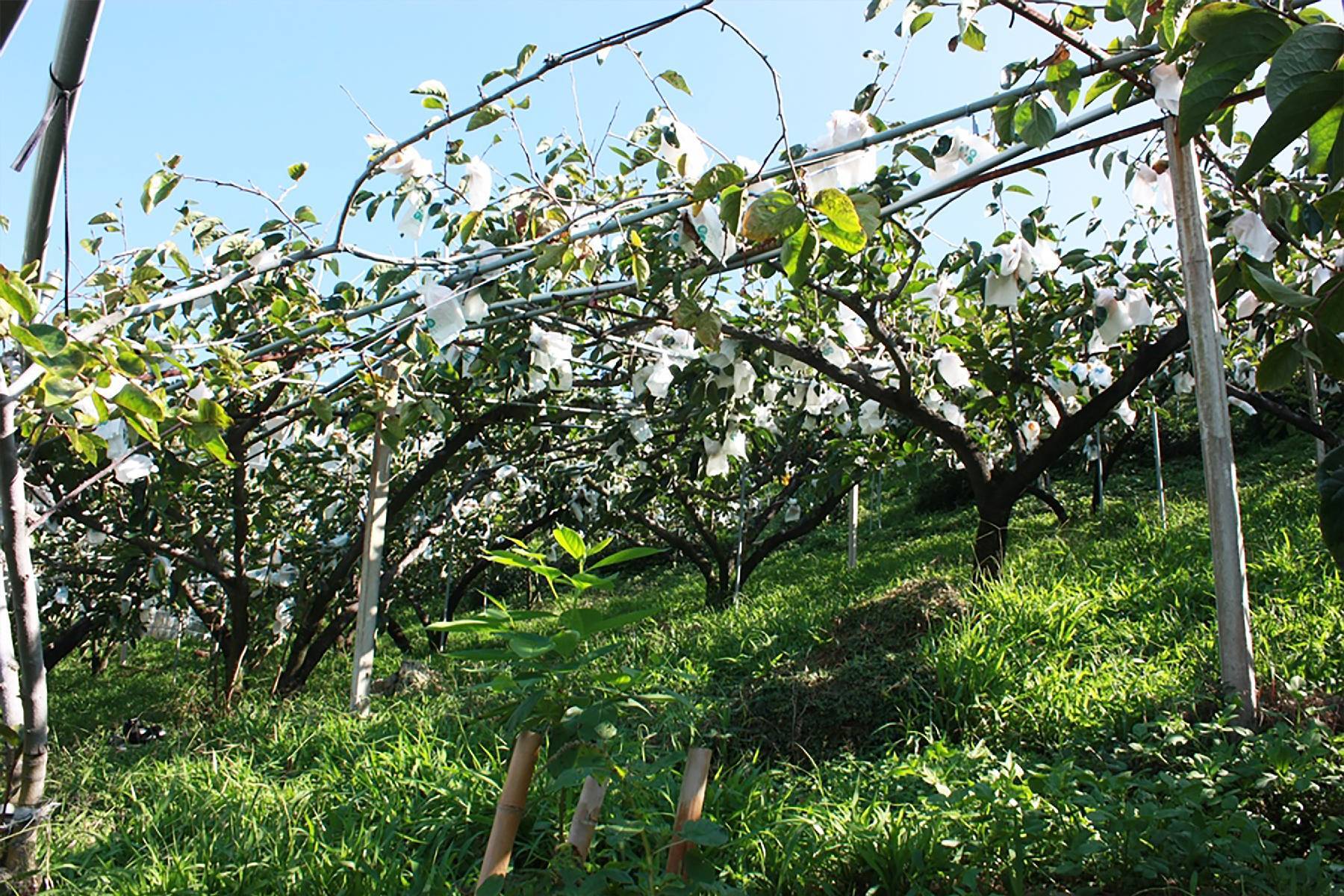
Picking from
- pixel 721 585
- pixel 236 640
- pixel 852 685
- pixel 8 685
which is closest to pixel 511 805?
pixel 8 685

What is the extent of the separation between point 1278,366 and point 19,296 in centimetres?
177

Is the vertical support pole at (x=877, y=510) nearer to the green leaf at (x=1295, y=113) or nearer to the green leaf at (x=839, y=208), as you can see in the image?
the green leaf at (x=839, y=208)

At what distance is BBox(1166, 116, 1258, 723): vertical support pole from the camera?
201 cm

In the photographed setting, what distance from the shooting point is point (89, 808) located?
271 centimetres

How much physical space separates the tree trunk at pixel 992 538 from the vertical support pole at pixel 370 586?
2499mm

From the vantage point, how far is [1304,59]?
27.5 inches

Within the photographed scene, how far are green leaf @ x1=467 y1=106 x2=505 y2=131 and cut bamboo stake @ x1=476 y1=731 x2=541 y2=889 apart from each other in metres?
1.16

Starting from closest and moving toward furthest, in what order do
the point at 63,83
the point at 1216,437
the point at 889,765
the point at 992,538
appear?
the point at 63,83 → the point at 1216,437 → the point at 889,765 → the point at 992,538

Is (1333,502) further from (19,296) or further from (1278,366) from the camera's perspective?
(19,296)

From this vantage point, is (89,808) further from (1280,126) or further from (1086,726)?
(1280,126)

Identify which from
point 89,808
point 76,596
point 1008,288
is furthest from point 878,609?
point 76,596

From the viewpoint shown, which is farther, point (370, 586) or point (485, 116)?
point (370, 586)

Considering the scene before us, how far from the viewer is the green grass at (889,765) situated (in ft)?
5.71

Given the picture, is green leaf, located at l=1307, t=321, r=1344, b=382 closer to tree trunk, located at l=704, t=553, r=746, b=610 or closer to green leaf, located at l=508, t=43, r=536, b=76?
green leaf, located at l=508, t=43, r=536, b=76
